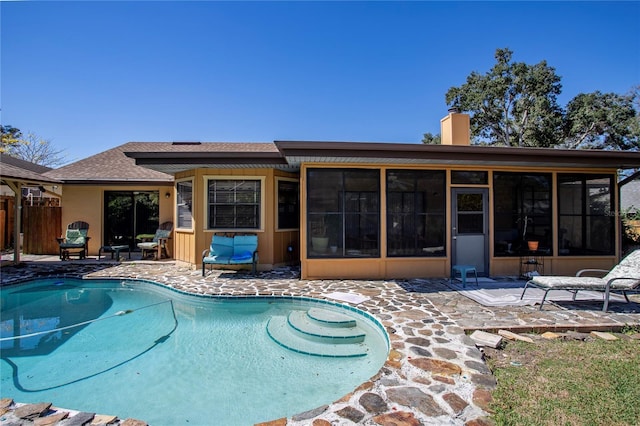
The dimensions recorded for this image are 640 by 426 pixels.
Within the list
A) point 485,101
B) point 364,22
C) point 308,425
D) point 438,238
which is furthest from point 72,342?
point 485,101

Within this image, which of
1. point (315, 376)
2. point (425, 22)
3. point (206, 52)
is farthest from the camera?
point (425, 22)

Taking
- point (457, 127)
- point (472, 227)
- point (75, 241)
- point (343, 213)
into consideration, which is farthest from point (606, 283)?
A: point (75, 241)

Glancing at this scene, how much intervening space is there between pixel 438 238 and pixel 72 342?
22.8 feet

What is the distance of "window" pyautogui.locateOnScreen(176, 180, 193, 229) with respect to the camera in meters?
8.15

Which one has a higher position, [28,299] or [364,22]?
[364,22]

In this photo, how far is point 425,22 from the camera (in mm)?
9633

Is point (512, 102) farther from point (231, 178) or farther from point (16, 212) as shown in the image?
point (16, 212)

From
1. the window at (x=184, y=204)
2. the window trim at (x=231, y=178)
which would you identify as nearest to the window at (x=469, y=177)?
the window trim at (x=231, y=178)

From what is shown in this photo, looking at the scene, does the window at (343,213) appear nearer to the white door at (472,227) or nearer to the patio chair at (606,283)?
the white door at (472,227)

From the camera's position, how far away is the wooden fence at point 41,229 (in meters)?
10.0

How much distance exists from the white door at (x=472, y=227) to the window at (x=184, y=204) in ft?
22.2

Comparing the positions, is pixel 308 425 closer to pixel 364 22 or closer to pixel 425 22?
pixel 364 22

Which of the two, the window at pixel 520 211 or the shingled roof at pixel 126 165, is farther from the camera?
the shingled roof at pixel 126 165

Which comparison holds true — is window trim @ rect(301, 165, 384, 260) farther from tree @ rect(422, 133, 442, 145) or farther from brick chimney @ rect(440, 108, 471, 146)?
tree @ rect(422, 133, 442, 145)
